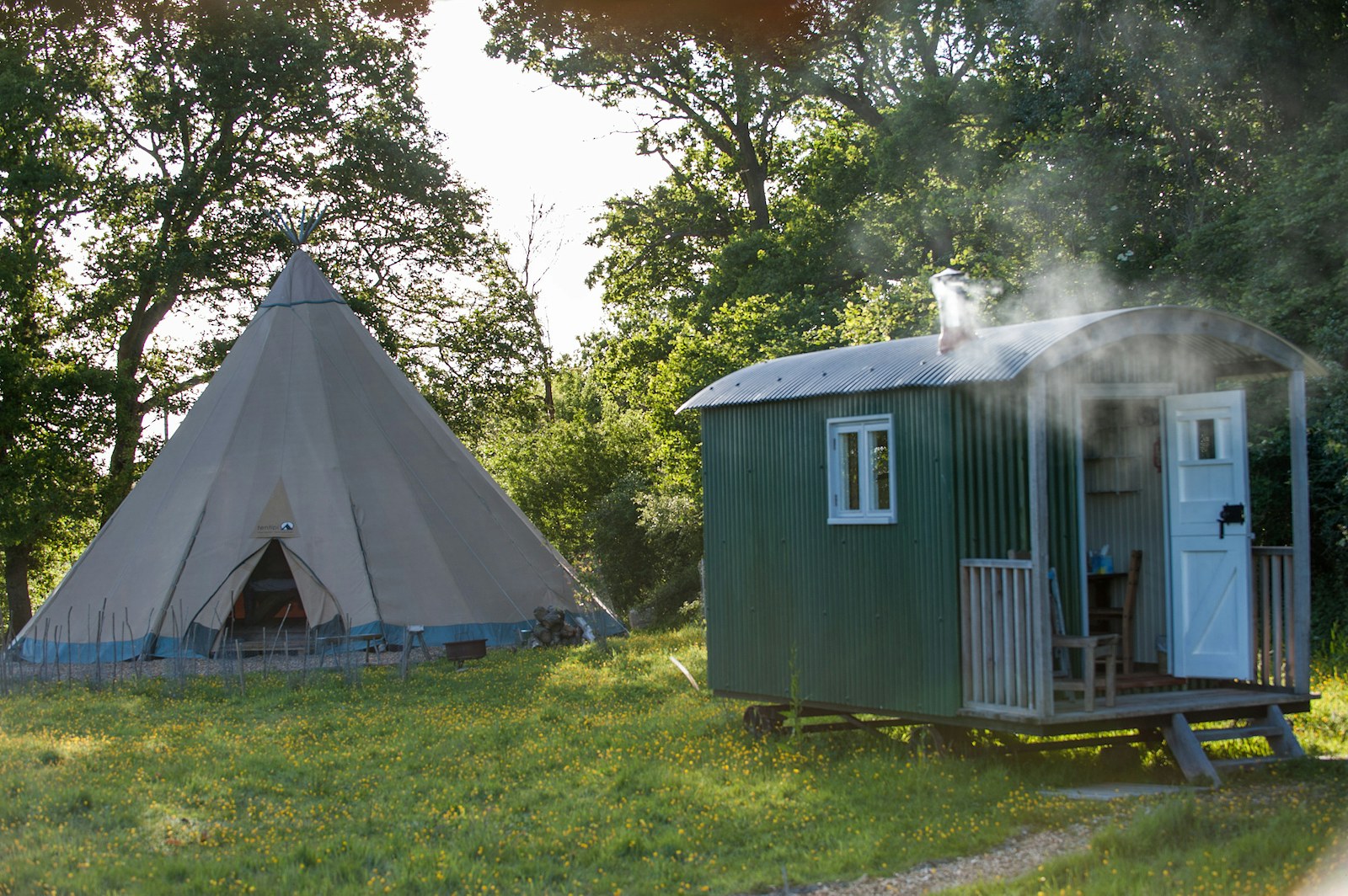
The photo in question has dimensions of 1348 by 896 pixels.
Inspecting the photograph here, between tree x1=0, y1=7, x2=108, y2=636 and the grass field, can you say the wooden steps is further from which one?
tree x1=0, y1=7, x2=108, y2=636

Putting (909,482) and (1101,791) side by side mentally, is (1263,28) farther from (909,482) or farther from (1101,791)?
(1101,791)

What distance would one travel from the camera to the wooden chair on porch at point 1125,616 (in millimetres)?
9031

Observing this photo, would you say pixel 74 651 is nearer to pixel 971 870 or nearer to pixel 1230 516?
pixel 971 870

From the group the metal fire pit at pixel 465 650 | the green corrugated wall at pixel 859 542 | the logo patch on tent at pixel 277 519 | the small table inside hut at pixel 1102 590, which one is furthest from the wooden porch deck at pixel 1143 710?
the logo patch on tent at pixel 277 519

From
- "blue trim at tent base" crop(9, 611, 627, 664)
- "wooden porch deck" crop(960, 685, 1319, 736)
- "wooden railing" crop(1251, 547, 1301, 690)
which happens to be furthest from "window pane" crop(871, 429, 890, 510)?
"blue trim at tent base" crop(9, 611, 627, 664)

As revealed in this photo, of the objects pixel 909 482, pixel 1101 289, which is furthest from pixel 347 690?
pixel 1101 289

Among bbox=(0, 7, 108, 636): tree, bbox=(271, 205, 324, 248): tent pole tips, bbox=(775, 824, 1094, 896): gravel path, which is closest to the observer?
bbox=(775, 824, 1094, 896): gravel path

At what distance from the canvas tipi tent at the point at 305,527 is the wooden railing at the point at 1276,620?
9.49 m

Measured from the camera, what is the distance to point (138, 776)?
335 inches

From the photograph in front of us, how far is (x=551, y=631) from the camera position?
16422 mm

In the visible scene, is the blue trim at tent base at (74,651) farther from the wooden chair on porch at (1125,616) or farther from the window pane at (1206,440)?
the window pane at (1206,440)

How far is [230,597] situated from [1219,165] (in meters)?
12.7

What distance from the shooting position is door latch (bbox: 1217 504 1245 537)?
8594mm

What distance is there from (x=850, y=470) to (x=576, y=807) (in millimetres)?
2984
